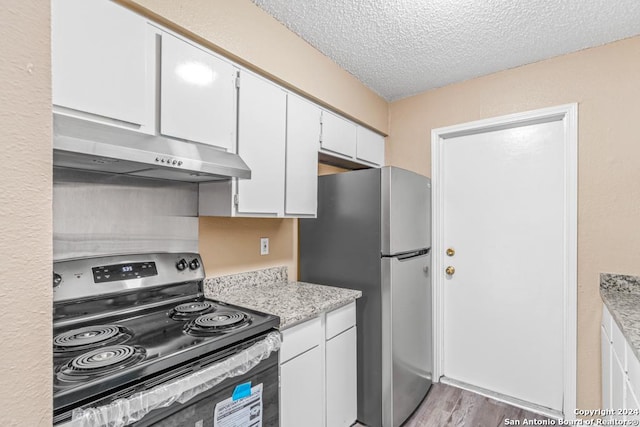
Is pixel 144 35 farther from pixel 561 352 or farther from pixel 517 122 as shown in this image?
pixel 561 352

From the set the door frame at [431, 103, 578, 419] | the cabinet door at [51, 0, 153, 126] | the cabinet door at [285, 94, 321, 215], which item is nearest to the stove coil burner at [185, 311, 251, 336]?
the cabinet door at [285, 94, 321, 215]

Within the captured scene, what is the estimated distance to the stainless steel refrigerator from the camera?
196 cm

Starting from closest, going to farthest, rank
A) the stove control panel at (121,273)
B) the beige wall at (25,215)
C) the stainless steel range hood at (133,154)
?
1. the beige wall at (25,215)
2. the stainless steel range hood at (133,154)
3. the stove control panel at (121,273)

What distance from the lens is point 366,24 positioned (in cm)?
183

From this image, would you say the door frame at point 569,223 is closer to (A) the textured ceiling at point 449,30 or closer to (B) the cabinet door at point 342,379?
(A) the textured ceiling at point 449,30

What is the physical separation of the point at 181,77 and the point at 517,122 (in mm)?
2239

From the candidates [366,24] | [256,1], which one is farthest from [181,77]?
[366,24]

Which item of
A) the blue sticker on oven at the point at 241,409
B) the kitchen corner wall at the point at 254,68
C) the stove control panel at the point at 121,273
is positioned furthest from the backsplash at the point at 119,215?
the blue sticker on oven at the point at 241,409

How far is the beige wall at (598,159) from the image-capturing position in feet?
6.37

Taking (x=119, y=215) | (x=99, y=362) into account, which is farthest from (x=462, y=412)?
(x=119, y=215)

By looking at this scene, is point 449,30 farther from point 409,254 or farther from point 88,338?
point 88,338

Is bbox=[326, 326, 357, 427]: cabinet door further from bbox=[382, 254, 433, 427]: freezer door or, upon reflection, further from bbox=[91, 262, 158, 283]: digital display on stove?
bbox=[91, 262, 158, 283]: digital display on stove

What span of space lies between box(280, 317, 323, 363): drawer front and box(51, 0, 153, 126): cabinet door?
1.13 m

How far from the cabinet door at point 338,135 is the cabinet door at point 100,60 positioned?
46.8 inches
